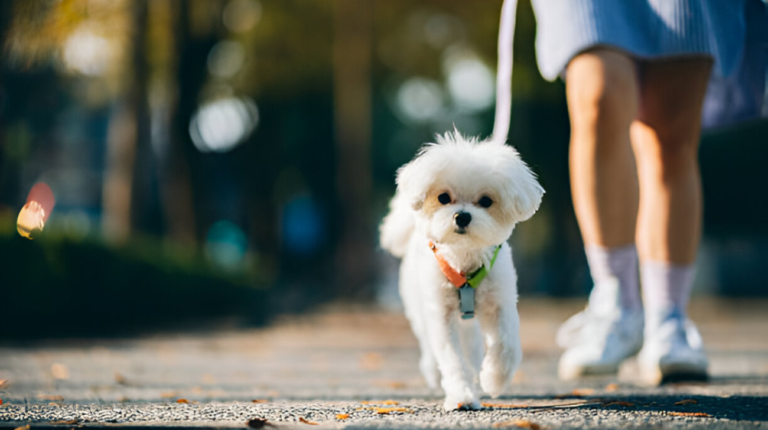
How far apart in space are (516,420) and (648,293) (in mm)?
1755

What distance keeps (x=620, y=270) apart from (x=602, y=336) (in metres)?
0.36

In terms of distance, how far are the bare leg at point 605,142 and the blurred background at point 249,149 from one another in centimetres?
216

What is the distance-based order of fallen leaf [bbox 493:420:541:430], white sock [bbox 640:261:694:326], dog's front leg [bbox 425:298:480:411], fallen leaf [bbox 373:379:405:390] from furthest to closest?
fallen leaf [bbox 373:379:405:390] → white sock [bbox 640:261:694:326] → dog's front leg [bbox 425:298:480:411] → fallen leaf [bbox 493:420:541:430]

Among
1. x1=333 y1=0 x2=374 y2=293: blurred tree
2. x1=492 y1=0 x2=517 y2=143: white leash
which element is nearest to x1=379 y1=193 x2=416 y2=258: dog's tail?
x1=492 y1=0 x2=517 y2=143: white leash

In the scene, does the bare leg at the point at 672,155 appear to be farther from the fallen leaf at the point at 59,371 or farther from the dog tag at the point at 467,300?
the fallen leaf at the point at 59,371

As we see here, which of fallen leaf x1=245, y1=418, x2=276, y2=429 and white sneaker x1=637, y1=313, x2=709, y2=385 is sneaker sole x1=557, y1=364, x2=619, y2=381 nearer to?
white sneaker x1=637, y1=313, x2=709, y2=385

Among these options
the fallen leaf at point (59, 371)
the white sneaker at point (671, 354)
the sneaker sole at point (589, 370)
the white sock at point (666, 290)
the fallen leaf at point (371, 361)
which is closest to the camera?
the white sneaker at point (671, 354)

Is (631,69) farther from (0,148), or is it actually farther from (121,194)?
(121,194)

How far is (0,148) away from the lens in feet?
28.2

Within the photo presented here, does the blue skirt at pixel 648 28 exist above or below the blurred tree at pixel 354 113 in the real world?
below

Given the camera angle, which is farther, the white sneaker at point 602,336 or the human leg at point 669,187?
the human leg at point 669,187

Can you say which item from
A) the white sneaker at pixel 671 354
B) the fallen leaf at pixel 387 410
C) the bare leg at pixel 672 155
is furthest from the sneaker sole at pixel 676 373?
the fallen leaf at pixel 387 410

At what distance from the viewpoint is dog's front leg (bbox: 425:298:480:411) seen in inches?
116

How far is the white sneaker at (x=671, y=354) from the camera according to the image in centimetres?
368
